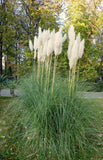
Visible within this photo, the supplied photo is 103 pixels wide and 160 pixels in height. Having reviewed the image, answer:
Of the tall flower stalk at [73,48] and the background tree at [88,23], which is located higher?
the background tree at [88,23]

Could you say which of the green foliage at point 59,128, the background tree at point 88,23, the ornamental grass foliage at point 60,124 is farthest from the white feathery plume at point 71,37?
the background tree at point 88,23

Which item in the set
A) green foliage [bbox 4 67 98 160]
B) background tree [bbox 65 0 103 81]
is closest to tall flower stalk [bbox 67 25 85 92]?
green foliage [bbox 4 67 98 160]

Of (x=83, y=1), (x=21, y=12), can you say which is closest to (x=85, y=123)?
(x=83, y=1)

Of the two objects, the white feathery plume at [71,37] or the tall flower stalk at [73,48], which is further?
the white feathery plume at [71,37]

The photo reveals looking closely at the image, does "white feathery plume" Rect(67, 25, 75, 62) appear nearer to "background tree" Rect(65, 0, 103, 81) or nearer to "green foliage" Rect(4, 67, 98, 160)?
"green foliage" Rect(4, 67, 98, 160)

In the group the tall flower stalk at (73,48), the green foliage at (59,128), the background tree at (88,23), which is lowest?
the green foliage at (59,128)

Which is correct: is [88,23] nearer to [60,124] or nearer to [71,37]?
[71,37]

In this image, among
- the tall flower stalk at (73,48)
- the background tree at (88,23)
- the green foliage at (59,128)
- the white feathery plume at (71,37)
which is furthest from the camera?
the background tree at (88,23)

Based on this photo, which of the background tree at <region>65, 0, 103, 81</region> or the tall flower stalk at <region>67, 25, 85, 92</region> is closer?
the tall flower stalk at <region>67, 25, 85, 92</region>

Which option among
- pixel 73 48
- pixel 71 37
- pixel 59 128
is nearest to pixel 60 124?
pixel 59 128

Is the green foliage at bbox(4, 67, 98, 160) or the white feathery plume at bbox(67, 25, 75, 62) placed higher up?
the white feathery plume at bbox(67, 25, 75, 62)

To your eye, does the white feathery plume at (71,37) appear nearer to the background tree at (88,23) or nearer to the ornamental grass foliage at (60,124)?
the ornamental grass foliage at (60,124)

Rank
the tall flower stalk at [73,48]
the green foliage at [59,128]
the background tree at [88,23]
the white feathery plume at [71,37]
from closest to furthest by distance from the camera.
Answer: the green foliage at [59,128], the tall flower stalk at [73,48], the white feathery plume at [71,37], the background tree at [88,23]

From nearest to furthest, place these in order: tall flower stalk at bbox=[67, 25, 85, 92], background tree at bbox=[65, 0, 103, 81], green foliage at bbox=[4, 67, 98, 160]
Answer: green foliage at bbox=[4, 67, 98, 160], tall flower stalk at bbox=[67, 25, 85, 92], background tree at bbox=[65, 0, 103, 81]
